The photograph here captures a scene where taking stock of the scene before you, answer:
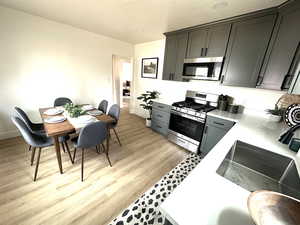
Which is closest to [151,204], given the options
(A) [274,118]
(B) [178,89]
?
(A) [274,118]

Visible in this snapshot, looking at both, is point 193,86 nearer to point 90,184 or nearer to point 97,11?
point 97,11

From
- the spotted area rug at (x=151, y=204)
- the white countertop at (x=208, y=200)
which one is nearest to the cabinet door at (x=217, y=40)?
the white countertop at (x=208, y=200)

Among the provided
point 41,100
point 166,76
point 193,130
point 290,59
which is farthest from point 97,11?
point 290,59

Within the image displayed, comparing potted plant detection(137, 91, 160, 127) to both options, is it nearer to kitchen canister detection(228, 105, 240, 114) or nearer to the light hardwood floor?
the light hardwood floor

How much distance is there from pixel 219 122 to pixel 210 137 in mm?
329

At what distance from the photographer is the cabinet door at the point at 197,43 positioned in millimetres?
2404

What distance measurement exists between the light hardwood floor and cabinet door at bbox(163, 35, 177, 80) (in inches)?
69.7

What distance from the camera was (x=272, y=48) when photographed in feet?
5.78

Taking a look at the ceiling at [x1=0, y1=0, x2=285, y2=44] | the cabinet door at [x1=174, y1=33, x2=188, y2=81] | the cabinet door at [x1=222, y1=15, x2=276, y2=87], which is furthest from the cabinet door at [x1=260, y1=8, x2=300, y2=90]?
the cabinet door at [x1=174, y1=33, x2=188, y2=81]

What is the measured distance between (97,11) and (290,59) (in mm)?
2981

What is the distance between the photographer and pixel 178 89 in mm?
3291

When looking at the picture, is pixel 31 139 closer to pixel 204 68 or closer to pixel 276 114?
pixel 204 68

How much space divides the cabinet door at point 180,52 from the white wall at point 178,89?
387 millimetres

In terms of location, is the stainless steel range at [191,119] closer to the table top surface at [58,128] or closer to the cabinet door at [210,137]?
the cabinet door at [210,137]
